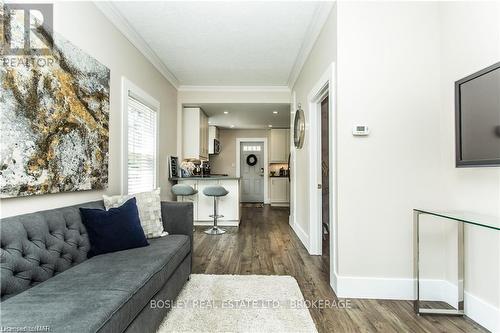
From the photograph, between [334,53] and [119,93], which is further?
[119,93]

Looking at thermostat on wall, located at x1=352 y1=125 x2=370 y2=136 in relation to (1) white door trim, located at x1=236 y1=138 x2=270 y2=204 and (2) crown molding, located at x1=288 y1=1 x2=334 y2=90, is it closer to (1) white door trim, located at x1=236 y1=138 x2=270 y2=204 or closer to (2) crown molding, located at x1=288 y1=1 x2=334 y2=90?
(2) crown molding, located at x1=288 y1=1 x2=334 y2=90

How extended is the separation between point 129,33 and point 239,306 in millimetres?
3069

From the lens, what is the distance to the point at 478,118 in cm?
171

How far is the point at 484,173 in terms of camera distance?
1832 millimetres

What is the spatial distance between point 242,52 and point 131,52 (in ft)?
4.65

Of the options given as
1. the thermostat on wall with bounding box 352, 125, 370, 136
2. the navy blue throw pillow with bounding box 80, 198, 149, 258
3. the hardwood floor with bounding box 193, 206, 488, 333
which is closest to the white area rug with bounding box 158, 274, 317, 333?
the hardwood floor with bounding box 193, 206, 488, 333

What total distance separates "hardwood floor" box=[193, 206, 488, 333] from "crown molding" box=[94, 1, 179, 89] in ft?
8.87

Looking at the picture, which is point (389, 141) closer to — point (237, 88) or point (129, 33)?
point (129, 33)

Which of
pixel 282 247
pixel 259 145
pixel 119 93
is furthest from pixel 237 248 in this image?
pixel 259 145

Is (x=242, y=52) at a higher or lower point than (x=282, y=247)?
higher

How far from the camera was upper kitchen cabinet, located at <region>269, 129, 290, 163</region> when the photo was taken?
8508mm

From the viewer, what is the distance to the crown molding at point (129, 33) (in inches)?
101

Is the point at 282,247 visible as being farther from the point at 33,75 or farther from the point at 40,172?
the point at 33,75

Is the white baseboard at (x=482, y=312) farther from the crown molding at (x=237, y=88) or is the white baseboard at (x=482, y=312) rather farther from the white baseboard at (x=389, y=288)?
the crown molding at (x=237, y=88)
